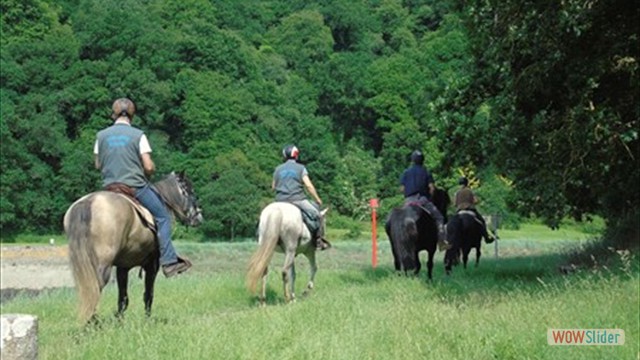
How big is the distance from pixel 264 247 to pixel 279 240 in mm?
553

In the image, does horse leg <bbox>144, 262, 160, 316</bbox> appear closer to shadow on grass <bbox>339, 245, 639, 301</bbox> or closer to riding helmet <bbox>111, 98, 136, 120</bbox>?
riding helmet <bbox>111, 98, 136, 120</bbox>

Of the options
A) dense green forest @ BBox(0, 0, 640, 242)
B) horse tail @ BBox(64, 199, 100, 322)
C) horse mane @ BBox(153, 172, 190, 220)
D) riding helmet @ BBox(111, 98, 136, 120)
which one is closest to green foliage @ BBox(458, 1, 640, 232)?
dense green forest @ BBox(0, 0, 640, 242)

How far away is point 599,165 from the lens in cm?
1600

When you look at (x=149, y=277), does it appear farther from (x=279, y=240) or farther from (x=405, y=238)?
(x=405, y=238)

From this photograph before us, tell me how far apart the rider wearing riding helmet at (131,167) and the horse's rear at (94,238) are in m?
0.54

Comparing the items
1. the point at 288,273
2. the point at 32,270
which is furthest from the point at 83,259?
the point at 32,270

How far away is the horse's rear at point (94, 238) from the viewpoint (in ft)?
33.0

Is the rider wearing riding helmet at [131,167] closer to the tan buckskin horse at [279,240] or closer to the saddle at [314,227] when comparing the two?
the tan buckskin horse at [279,240]

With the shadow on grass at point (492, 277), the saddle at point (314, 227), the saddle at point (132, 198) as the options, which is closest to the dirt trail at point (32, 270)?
the shadow on grass at point (492, 277)

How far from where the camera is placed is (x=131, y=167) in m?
11.2

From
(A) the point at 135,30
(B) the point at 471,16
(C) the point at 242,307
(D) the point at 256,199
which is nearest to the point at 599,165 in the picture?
(B) the point at 471,16

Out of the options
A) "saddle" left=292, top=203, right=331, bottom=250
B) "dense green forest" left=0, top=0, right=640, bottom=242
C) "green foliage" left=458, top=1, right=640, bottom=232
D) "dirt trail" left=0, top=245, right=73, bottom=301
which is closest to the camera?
"green foliage" left=458, top=1, right=640, bottom=232

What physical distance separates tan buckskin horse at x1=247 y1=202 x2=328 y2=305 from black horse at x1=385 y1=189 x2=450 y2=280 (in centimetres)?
210

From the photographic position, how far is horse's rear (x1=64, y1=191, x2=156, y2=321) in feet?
33.0
